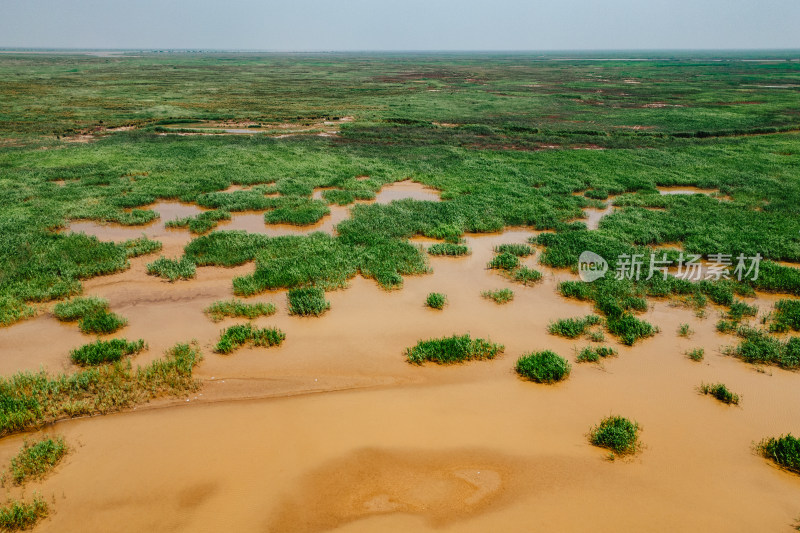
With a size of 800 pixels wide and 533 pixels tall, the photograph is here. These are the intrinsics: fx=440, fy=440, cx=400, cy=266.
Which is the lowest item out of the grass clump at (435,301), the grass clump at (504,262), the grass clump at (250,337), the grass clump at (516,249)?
the grass clump at (250,337)

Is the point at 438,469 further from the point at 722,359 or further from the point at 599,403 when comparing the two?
the point at 722,359

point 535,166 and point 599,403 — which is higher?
point 535,166

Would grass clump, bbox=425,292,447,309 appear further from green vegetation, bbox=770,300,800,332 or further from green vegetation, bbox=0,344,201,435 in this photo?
green vegetation, bbox=770,300,800,332

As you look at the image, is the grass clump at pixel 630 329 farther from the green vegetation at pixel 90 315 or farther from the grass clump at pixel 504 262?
the green vegetation at pixel 90 315

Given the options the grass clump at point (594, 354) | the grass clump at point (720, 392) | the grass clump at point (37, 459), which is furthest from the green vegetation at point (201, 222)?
the grass clump at point (720, 392)

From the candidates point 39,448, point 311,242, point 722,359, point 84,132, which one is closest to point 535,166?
point 311,242

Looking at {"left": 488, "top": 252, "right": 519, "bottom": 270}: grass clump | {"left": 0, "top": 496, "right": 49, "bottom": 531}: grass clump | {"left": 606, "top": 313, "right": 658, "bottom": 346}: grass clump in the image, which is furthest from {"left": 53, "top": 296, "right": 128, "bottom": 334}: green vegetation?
{"left": 606, "top": 313, "right": 658, "bottom": 346}: grass clump
